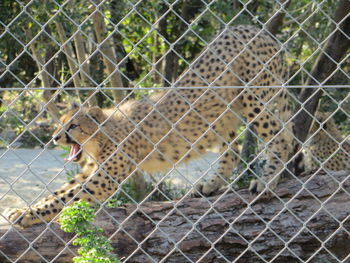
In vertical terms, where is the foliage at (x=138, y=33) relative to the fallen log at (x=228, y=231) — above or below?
above

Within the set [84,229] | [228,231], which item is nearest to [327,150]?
[228,231]

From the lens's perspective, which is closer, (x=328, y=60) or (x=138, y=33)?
(x=328, y=60)

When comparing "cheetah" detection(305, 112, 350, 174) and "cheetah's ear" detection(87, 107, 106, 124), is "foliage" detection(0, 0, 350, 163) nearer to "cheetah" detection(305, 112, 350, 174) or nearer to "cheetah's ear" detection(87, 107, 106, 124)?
"cheetah's ear" detection(87, 107, 106, 124)

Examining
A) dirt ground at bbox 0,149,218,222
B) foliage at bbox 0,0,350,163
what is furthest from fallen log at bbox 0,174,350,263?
dirt ground at bbox 0,149,218,222

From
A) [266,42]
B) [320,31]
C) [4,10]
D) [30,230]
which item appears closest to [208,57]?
[266,42]

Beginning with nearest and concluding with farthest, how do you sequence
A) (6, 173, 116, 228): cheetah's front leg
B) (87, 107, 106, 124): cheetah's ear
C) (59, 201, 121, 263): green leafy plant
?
(59, 201, 121, 263): green leafy plant → (6, 173, 116, 228): cheetah's front leg → (87, 107, 106, 124): cheetah's ear

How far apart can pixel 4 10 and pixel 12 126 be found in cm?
425

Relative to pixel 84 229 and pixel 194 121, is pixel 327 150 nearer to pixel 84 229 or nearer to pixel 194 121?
pixel 194 121

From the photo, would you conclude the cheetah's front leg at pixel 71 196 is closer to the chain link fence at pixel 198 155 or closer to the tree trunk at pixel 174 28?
the chain link fence at pixel 198 155

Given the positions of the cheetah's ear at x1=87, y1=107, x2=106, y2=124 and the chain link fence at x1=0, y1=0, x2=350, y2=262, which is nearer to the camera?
the chain link fence at x1=0, y1=0, x2=350, y2=262

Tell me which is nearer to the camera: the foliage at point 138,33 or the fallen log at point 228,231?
the fallen log at point 228,231

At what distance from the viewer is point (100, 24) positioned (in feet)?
15.7

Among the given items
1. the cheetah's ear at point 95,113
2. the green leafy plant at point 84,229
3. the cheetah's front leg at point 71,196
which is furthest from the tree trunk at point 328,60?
the green leafy plant at point 84,229

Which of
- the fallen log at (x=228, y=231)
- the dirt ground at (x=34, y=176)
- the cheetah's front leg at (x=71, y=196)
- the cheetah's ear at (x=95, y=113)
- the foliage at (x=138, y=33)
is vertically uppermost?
the foliage at (x=138, y=33)
